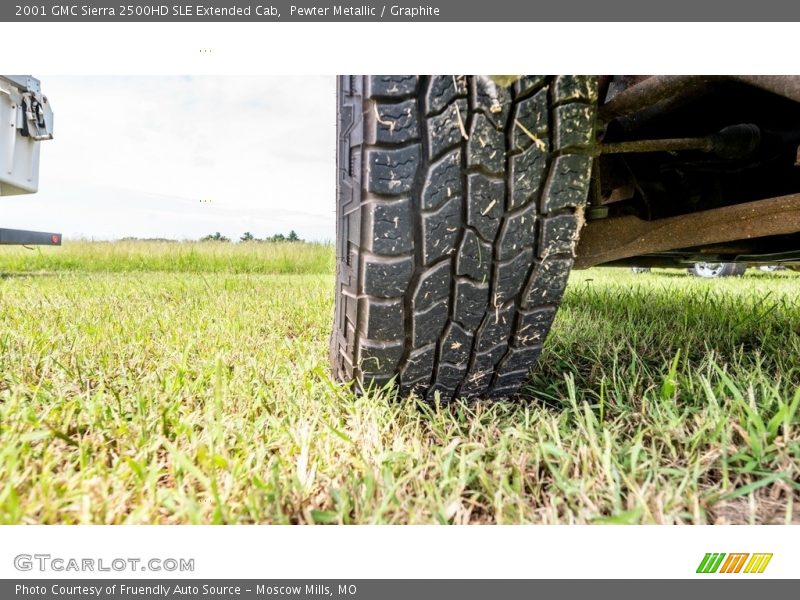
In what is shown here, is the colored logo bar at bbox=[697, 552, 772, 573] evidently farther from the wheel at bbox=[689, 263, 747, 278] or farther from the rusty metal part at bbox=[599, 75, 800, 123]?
the wheel at bbox=[689, 263, 747, 278]

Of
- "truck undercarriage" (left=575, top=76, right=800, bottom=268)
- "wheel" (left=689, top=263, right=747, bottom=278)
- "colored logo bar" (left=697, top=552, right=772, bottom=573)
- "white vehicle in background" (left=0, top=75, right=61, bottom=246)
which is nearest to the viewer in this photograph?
"colored logo bar" (left=697, top=552, right=772, bottom=573)

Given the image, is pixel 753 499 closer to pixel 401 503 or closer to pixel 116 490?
pixel 401 503

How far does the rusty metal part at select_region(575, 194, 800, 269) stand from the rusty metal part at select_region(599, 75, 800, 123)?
0.23m

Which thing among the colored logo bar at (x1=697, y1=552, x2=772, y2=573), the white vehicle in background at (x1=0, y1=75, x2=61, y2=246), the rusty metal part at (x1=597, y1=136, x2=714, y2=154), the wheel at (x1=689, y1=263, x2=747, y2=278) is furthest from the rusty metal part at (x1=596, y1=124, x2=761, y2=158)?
the wheel at (x1=689, y1=263, x2=747, y2=278)

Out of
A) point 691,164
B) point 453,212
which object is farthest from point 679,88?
point 453,212

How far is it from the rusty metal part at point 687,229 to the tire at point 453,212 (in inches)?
11.9

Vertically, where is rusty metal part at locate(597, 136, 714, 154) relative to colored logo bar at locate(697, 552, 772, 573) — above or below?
above

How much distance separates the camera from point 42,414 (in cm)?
86

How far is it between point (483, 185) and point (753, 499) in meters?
0.55

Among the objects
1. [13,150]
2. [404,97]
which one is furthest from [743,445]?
[13,150]

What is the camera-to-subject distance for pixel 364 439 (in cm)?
83

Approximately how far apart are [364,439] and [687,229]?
0.74 meters

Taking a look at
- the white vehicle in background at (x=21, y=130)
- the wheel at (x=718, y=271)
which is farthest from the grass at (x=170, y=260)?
the wheel at (x=718, y=271)

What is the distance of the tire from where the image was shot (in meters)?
0.74
